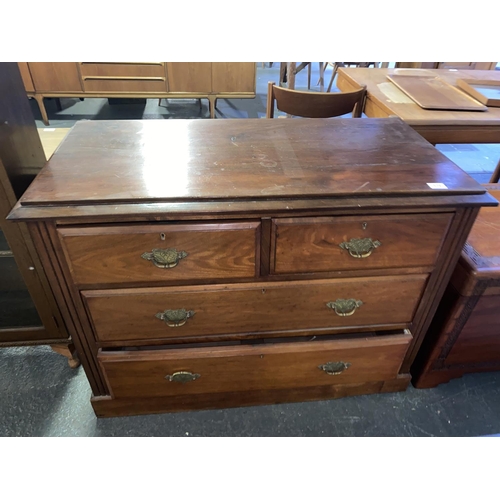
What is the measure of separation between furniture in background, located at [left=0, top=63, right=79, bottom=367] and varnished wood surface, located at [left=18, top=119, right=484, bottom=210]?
128mm

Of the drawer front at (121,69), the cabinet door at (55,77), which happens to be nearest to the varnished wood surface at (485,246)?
the drawer front at (121,69)

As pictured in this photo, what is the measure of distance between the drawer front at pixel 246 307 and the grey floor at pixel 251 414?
39cm

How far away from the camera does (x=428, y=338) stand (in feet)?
4.32

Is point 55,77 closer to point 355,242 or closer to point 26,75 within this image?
point 26,75

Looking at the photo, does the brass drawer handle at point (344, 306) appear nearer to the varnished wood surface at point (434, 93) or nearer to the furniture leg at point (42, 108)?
the varnished wood surface at point (434, 93)

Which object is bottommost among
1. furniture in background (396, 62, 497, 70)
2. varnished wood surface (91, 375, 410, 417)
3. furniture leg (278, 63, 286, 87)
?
varnished wood surface (91, 375, 410, 417)

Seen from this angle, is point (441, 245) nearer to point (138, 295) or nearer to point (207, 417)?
point (138, 295)

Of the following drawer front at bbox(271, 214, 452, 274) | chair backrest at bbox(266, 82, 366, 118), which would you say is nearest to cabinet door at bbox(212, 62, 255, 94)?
chair backrest at bbox(266, 82, 366, 118)

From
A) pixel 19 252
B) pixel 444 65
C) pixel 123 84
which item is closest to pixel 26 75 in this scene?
pixel 123 84

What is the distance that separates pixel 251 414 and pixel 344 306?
54 centimetres

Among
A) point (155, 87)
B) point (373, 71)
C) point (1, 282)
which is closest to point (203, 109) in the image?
point (155, 87)

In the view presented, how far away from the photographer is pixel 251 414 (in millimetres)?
1323

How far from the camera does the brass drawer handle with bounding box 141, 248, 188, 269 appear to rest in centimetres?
92

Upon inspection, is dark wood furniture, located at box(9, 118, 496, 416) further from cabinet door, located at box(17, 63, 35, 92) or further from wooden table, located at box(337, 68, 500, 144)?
cabinet door, located at box(17, 63, 35, 92)
